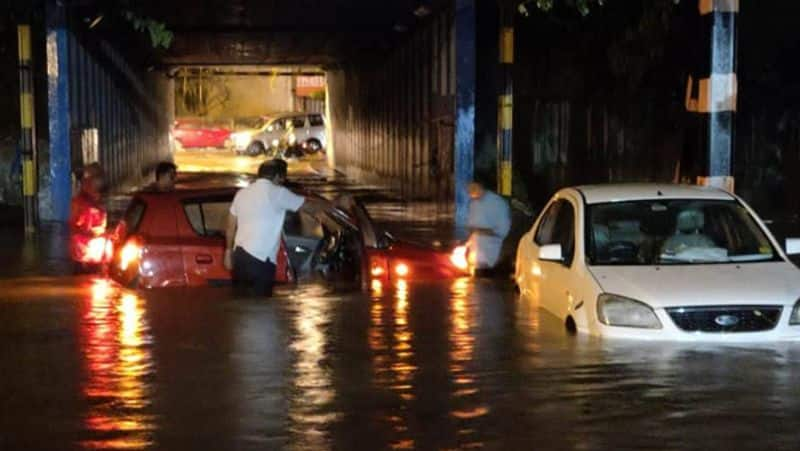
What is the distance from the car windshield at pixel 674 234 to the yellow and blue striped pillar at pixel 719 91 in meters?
3.46

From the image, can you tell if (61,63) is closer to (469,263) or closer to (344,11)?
(344,11)

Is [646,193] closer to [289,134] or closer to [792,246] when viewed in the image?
[792,246]

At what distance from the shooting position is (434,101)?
83.8 feet

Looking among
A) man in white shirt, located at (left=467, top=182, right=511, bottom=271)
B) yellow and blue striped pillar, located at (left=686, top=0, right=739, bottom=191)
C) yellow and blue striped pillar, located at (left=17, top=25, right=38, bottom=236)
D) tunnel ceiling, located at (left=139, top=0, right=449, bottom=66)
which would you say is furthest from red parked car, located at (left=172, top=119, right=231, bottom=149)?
yellow and blue striped pillar, located at (left=686, top=0, right=739, bottom=191)

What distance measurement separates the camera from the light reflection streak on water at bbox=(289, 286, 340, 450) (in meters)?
7.46

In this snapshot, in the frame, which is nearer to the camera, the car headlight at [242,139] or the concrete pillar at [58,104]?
the concrete pillar at [58,104]

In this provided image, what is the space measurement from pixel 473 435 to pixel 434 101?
18.5m

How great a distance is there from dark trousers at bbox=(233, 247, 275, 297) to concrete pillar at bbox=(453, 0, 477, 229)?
10176mm

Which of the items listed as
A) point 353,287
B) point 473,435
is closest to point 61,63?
point 353,287

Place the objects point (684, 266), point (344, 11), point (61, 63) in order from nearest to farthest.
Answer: point (684, 266), point (61, 63), point (344, 11)

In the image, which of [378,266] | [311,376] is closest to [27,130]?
[378,266]

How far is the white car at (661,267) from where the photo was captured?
30.8 feet

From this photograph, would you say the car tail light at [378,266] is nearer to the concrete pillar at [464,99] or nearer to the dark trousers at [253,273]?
the dark trousers at [253,273]

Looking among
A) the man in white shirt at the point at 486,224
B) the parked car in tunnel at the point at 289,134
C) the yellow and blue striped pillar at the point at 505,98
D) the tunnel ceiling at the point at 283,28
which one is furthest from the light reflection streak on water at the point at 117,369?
the parked car in tunnel at the point at 289,134
